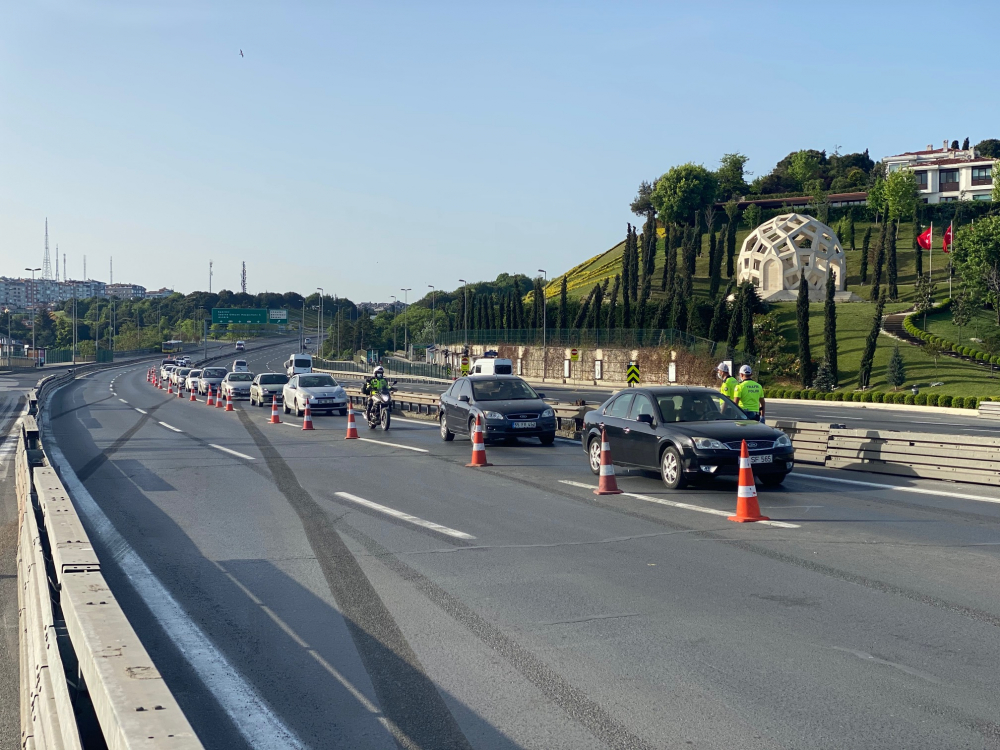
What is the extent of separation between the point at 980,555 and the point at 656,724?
219 inches

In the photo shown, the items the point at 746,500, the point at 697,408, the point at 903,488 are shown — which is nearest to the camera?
the point at 746,500

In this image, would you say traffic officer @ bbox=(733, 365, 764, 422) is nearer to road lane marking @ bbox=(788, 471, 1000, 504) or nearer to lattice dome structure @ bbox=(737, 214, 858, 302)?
road lane marking @ bbox=(788, 471, 1000, 504)

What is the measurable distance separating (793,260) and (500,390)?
72.8 meters

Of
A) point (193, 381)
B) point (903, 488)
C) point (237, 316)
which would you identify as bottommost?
point (193, 381)

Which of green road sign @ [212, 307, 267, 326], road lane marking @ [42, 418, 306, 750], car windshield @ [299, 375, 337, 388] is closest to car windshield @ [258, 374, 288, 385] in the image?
car windshield @ [299, 375, 337, 388]

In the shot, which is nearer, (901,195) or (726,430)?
(726,430)

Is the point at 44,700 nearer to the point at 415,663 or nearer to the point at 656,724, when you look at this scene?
the point at 415,663

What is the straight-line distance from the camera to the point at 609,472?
1377 centimetres

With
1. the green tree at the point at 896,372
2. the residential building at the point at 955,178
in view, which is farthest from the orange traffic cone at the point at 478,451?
the residential building at the point at 955,178

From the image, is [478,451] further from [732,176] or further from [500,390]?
[732,176]

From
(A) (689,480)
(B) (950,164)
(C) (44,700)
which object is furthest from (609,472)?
(B) (950,164)

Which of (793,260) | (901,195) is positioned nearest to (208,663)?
(793,260)

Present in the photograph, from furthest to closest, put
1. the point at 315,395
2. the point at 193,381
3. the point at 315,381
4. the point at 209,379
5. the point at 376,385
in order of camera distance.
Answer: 1. the point at 193,381
2. the point at 209,379
3. the point at 315,381
4. the point at 315,395
5. the point at 376,385

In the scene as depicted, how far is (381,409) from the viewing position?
86.3 feet
